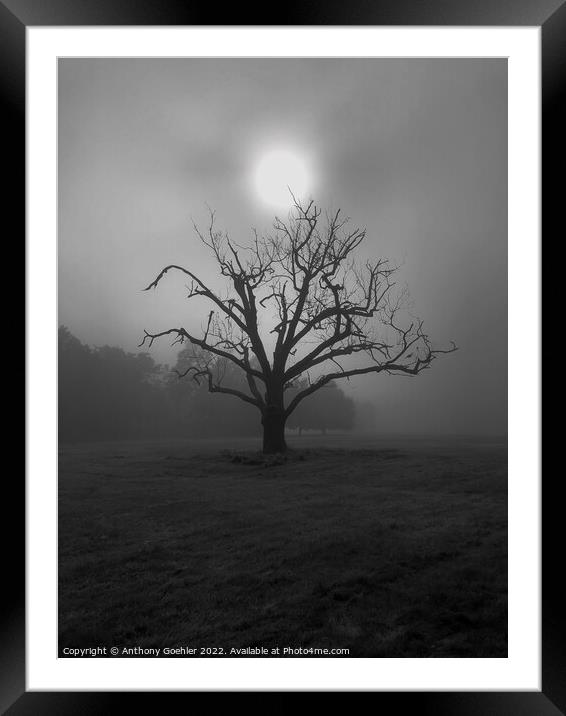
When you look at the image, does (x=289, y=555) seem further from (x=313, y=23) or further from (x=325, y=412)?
(x=313, y=23)

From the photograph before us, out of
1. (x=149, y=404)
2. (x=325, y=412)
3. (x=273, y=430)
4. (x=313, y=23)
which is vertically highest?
(x=313, y=23)

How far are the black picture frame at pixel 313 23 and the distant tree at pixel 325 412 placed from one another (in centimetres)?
252

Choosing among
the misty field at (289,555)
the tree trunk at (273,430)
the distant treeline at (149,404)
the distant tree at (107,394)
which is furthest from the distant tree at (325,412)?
the distant tree at (107,394)

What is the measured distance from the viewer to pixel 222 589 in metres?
2.70

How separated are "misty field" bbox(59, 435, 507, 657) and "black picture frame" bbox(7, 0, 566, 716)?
0.30 m

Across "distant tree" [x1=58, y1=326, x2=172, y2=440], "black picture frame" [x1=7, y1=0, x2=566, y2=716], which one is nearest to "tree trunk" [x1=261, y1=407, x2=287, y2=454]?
"distant tree" [x1=58, y1=326, x2=172, y2=440]

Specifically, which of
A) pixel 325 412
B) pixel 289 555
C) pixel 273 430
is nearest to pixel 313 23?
pixel 289 555

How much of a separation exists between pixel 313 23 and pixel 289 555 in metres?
4.09

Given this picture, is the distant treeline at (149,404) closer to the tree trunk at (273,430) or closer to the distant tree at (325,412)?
the distant tree at (325,412)

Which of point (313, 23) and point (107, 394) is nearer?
point (313, 23)

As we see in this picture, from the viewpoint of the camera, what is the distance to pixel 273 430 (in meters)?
5.14
